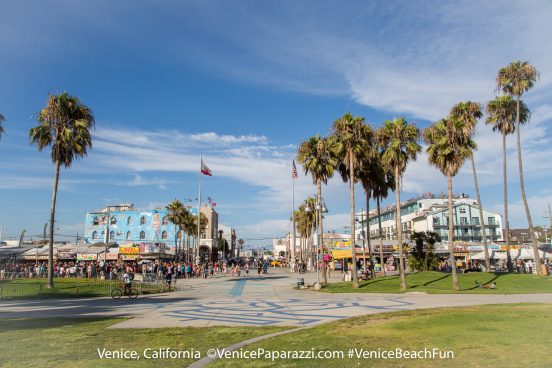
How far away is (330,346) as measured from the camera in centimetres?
947

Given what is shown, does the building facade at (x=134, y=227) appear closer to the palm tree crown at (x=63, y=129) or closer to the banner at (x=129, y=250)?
the banner at (x=129, y=250)

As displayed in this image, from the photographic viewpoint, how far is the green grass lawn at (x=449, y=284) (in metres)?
27.7

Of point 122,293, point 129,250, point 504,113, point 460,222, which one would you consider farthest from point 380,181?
point 460,222

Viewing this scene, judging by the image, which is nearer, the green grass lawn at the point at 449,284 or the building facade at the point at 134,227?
the green grass lawn at the point at 449,284

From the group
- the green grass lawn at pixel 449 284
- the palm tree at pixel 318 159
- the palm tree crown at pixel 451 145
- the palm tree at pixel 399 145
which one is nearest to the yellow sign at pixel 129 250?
the palm tree at pixel 318 159

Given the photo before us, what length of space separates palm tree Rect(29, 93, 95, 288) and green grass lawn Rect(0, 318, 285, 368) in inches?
721

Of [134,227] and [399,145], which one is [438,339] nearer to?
[399,145]

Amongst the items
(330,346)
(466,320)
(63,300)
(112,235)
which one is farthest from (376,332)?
(112,235)

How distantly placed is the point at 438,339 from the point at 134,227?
85.0 metres

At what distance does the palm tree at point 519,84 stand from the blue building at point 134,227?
65.6m

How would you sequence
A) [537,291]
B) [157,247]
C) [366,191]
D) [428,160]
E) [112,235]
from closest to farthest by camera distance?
[537,291], [428,160], [366,191], [157,247], [112,235]

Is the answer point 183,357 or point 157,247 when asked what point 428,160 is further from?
point 157,247

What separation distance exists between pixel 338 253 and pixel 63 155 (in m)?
44.3

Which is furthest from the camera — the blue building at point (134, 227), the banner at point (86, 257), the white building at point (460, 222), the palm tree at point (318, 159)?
the blue building at point (134, 227)
